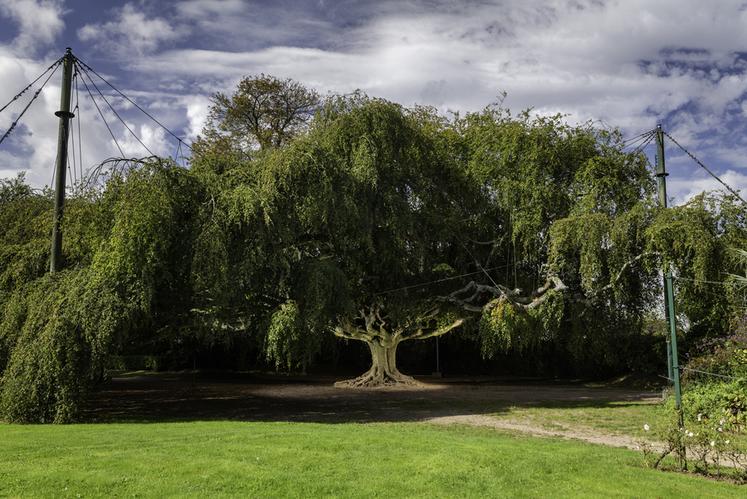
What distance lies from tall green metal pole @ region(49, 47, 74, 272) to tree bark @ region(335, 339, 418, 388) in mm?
11069

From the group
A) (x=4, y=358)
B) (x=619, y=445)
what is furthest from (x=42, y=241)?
(x=619, y=445)

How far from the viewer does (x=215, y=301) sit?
1389cm

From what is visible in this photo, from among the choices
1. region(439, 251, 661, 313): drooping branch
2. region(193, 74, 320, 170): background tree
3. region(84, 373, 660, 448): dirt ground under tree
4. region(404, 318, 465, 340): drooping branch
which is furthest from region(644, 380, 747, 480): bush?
region(193, 74, 320, 170): background tree

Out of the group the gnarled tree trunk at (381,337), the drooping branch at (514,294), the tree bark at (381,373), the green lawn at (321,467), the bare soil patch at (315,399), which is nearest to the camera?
the green lawn at (321,467)

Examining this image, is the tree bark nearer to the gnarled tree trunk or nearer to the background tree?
the gnarled tree trunk

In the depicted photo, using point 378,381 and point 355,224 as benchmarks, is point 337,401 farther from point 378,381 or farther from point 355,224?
point 355,224

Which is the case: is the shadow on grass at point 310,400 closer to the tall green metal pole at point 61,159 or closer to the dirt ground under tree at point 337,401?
the dirt ground under tree at point 337,401

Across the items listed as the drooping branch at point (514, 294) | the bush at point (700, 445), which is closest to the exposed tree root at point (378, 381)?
the drooping branch at point (514, 294)

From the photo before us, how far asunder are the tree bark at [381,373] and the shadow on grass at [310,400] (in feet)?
2.62

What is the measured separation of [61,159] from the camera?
45.3 feet

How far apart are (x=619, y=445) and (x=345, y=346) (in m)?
19.0

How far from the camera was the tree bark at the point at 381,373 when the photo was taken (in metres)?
21.7

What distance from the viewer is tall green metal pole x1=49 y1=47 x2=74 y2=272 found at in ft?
44.3

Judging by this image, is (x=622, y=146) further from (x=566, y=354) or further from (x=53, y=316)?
(x=53, y=316)
